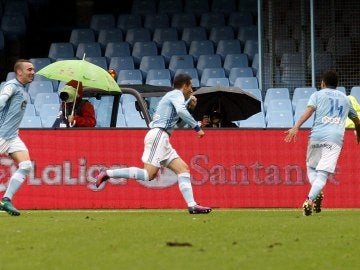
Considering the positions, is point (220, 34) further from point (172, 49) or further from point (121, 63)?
point (121, 63)

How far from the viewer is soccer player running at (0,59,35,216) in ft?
52.7

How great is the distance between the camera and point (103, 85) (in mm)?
17750

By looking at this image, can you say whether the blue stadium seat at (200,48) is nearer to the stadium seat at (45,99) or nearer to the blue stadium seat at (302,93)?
the blue stadium seat at (302,93)

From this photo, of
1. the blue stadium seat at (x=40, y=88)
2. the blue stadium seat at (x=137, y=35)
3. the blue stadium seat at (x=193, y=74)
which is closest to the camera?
the blue stadium seat at (x=193, y=74)

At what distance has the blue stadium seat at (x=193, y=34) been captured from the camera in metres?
27.9

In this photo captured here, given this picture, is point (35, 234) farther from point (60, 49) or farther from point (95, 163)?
point (60, 49)

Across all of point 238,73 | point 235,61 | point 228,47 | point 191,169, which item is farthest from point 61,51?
point 191,169

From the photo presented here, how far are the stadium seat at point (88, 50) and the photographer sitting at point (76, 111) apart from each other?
333 inches

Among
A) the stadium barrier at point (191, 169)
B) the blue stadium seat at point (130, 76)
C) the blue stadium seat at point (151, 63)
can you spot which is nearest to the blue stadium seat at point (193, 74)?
the blue stadium seat at point (151, 63)

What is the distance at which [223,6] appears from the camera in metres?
29.0

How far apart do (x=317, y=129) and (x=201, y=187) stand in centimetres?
310

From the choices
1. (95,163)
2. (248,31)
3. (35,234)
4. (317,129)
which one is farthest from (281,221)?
(248,31)

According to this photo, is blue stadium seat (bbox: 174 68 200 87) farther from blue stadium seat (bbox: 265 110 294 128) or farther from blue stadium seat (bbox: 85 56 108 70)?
blue stadium seat (bbox: 265 110 294 128)

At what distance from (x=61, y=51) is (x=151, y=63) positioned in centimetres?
238
